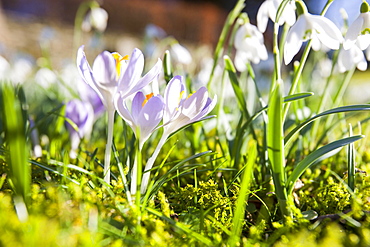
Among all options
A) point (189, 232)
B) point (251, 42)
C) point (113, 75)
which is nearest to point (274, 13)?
point (251, 42)

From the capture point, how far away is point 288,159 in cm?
115

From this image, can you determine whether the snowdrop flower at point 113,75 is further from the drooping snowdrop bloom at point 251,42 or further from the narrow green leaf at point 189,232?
the drooping snowdrop bloom at point 251,42

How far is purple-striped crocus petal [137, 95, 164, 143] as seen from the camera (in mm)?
688

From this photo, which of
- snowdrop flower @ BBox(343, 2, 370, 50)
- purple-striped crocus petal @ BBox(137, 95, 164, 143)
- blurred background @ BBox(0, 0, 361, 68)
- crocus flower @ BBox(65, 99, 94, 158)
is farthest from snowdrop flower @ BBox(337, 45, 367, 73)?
blurred background @ BBox(0, 0, 361, 68)

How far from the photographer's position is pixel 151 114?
70cm

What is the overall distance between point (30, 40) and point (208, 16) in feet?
13.8

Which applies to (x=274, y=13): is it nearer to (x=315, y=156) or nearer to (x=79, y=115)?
(x=315, y=156)

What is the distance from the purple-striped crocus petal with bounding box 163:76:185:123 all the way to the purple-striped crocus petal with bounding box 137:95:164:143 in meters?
0.03

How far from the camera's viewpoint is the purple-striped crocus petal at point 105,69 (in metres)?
0.65

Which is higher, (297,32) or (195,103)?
(297,32)

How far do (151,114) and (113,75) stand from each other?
0.10 meters

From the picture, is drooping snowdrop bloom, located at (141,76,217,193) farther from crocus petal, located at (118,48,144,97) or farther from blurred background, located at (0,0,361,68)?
blurred background, located at (0,0,361,68)

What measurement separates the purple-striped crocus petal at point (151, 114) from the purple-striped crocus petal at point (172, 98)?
0.10ft

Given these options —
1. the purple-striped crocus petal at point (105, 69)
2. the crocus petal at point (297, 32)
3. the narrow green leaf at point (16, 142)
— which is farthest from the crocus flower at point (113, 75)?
the crocus petal at point (297, 32)
